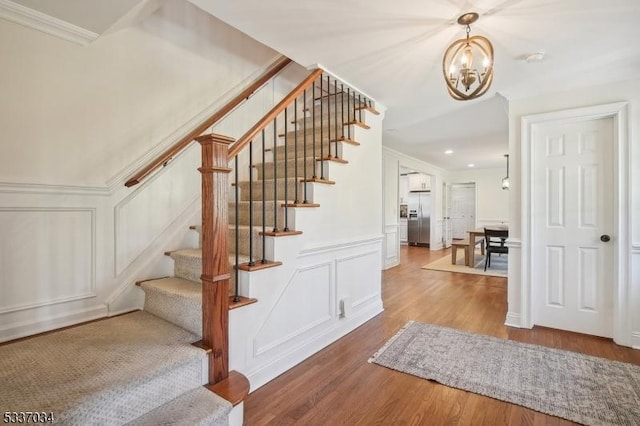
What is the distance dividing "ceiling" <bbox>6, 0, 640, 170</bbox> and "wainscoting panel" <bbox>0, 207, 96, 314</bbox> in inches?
53.7

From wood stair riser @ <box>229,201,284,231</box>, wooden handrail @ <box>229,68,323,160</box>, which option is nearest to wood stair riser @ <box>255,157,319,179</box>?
wood stair riser @ <box>229,201,284,231</box>

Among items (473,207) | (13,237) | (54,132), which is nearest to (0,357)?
(13,237)

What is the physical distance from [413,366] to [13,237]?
2.92 meters

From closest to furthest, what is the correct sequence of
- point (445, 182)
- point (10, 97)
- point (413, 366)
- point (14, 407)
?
point (14, 407) → point (10, 97) → point (413, 366) → point (445, 182)

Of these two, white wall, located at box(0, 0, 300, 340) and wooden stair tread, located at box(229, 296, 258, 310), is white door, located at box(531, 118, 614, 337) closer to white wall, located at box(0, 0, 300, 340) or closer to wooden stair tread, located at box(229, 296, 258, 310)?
wooden stair tread, located at box(229, 296, 258, 310)

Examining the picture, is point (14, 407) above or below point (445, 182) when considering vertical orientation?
below

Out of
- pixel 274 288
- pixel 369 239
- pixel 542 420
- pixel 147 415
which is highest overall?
pixel 369 239

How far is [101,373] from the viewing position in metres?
1.40

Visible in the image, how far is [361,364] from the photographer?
2383mm

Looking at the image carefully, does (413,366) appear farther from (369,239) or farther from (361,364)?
(369,239)

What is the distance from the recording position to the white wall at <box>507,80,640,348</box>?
2691 mm

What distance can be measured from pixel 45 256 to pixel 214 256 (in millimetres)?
1385

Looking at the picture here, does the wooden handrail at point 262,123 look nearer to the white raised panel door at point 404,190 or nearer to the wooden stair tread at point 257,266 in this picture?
the wooden stair tread at point 257,266

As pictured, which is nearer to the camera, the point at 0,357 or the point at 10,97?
the point at 0,357
